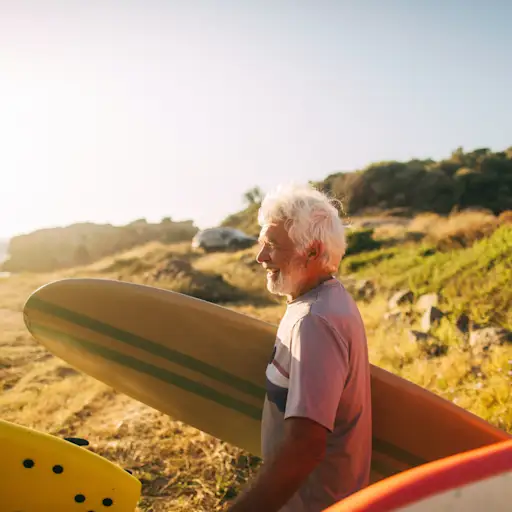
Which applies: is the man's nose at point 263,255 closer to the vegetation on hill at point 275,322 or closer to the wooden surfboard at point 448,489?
the vegetation on hill at point 275,322

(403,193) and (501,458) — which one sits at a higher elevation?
(501,458)

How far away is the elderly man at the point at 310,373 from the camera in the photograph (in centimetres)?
125

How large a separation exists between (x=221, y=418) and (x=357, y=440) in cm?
149

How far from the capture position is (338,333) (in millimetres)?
1337

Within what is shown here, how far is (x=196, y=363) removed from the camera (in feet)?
9.49

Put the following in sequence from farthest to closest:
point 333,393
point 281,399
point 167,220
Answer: point 167,220, point 281,399, point 333,393

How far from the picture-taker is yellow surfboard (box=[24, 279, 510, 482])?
7.47 ft

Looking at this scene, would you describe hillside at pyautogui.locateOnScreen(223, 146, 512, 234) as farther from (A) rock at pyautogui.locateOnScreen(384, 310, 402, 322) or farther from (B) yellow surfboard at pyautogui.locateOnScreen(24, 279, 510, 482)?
(B) yellow surfboard at pyautogui.locateOnScreen(24, 279, 510, 482)

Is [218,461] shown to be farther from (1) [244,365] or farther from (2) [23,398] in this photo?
(2) [23,398]

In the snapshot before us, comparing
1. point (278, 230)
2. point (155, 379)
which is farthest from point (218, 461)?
point (278, 230)

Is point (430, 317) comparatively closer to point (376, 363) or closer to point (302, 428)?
point (376, 363)

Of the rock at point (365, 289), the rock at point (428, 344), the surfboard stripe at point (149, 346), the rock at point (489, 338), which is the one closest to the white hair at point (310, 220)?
→ the surfboard stripe at point (149, 346)

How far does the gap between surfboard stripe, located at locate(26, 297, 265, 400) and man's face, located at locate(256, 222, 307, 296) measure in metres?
1.23

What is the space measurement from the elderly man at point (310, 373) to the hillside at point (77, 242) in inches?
1125
